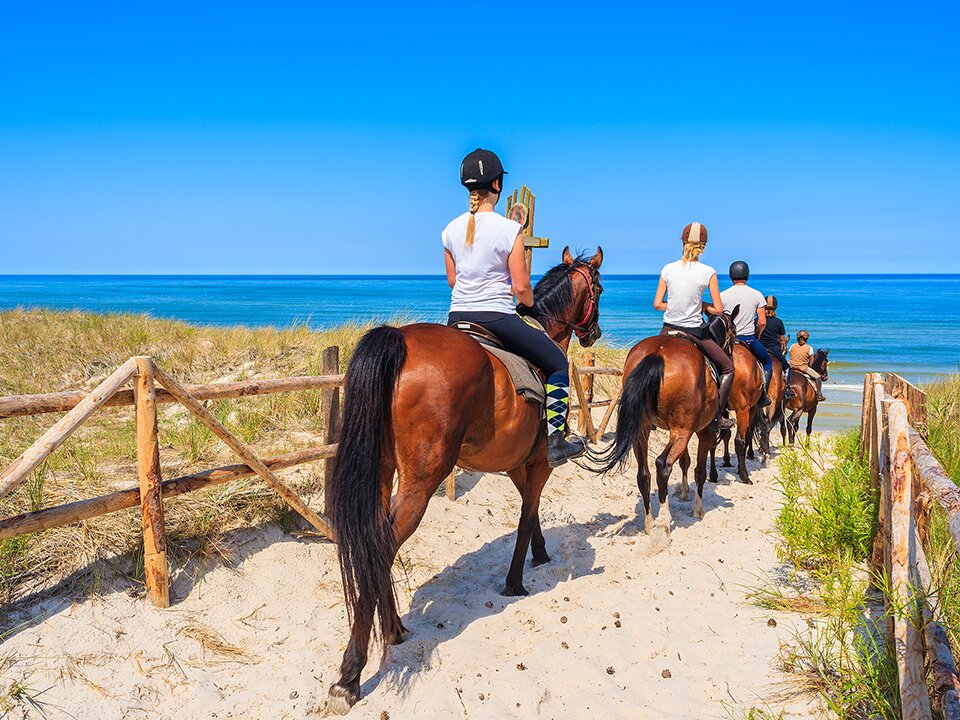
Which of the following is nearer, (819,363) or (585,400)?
(585,400)

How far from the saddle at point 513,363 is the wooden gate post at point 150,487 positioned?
1.95 metres

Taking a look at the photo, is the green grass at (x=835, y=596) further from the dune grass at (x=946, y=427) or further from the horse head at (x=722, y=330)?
the horse head at (x=722, y=330)

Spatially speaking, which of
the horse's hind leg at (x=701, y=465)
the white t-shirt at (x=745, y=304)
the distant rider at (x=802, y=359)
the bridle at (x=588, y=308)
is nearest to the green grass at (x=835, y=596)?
the horse's hind leg at (x=701, y=465)

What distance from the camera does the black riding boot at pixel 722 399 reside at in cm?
769

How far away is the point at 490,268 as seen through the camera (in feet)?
15.3

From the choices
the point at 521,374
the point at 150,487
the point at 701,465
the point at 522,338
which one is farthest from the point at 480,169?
the point at 701,465

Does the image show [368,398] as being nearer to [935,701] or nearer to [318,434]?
[935,701]

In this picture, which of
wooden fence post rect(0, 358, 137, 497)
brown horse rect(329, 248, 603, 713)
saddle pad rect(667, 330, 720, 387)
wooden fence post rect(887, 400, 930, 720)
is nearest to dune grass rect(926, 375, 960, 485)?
saddle pad rect(667, 330, 720, 387)

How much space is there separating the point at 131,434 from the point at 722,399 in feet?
20.4

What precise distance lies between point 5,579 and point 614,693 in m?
3.69

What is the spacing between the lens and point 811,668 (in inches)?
157

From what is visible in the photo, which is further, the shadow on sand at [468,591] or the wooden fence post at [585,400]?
the wooden fence post at [585,400]

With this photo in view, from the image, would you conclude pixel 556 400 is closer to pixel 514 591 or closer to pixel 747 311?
pixel 514 591

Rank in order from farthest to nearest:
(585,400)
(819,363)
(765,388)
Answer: (819,363)
(585,400)
(765,388)
